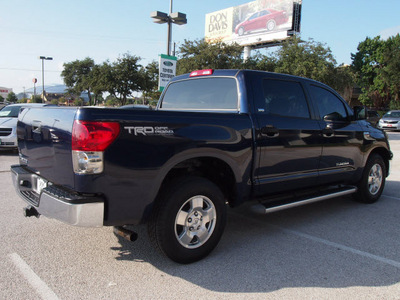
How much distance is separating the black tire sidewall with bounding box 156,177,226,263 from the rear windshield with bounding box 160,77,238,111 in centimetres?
112

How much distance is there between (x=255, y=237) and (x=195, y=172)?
3.90ft

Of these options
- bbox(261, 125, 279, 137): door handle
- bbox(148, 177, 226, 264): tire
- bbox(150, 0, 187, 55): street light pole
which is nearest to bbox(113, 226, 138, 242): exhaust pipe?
bbox(148, 177, 226, 264): tire

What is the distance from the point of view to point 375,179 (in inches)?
226

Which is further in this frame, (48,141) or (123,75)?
(123,75)

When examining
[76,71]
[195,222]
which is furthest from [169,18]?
[76,71]

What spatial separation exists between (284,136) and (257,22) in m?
47.0

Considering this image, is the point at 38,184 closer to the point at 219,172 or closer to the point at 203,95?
the point at 219,172

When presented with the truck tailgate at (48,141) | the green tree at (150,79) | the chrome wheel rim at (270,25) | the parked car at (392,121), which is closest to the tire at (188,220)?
the truck tailgate at (48,141)

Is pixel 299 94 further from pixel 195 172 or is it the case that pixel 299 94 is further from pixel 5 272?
pixel 5 272

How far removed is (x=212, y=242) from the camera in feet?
11.3

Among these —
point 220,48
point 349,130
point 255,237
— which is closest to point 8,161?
point 255,237

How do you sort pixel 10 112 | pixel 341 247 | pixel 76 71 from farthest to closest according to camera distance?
pixel 76 71 → pixel 10 112 → pixel 341 247

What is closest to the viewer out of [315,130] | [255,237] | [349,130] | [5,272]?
[5,272]

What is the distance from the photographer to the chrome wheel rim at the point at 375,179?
5660mm
